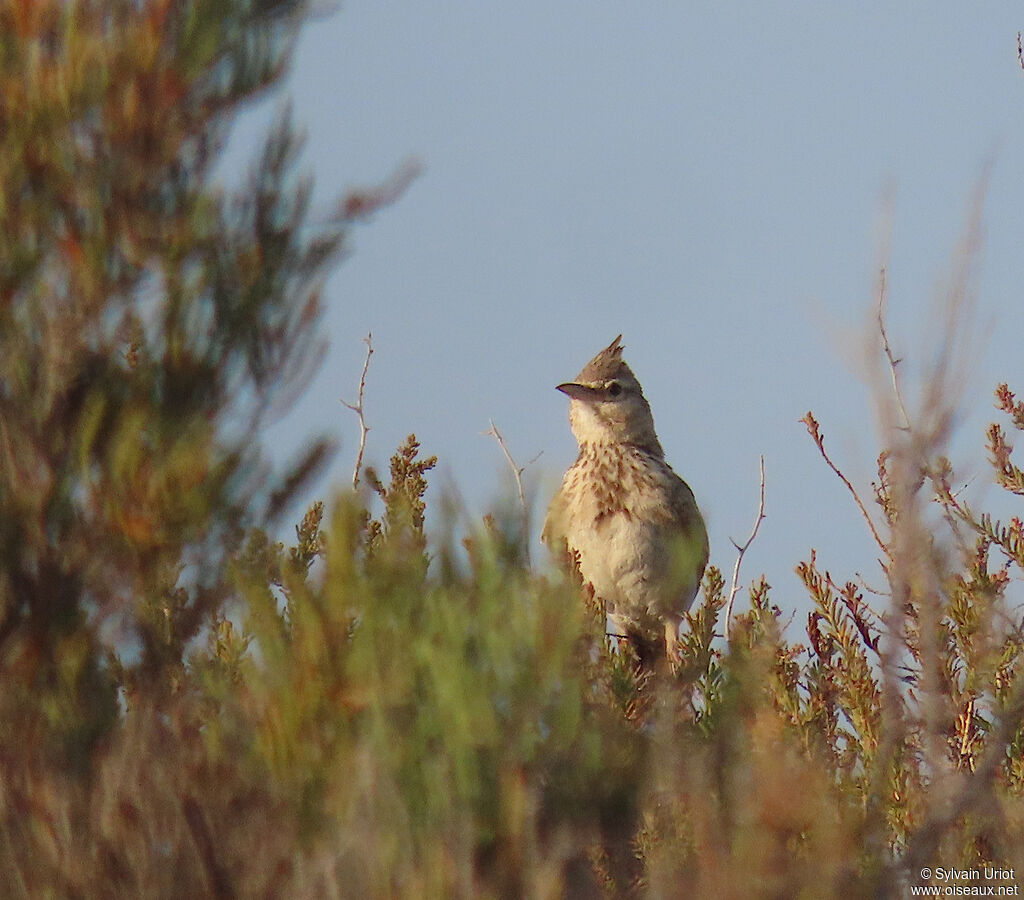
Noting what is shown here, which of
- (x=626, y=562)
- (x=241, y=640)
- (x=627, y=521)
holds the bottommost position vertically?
(x=241, y=640)

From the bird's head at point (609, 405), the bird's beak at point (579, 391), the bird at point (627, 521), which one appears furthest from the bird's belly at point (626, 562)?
the bird's beak at point (579, 391)

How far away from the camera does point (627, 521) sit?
7.70 meters

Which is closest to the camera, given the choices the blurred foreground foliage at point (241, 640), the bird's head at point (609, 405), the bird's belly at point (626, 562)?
the blurred foreground foliage at point (241, 640)

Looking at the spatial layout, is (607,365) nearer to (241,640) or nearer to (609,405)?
(609,405)

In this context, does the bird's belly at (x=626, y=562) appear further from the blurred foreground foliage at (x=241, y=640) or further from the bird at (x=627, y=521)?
the blurred foreground foliage at (x=241, y=640)

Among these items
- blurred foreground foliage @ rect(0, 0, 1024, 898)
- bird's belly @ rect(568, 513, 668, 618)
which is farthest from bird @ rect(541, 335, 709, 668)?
blurred foreground foliage @ rect(0, 0, 1024, 898)

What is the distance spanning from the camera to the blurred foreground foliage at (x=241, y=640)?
2869 mm

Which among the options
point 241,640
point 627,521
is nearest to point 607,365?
point 627,521

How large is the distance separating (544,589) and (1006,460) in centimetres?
372

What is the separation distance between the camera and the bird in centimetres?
762

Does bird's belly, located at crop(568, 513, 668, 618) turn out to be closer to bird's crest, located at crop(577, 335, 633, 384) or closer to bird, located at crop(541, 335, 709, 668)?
bird, located at crop(541, 335, 709, 668)

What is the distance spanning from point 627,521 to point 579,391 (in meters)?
1.07

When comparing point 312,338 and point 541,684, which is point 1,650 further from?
point 541,684

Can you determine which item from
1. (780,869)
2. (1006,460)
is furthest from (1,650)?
(1006,460)
